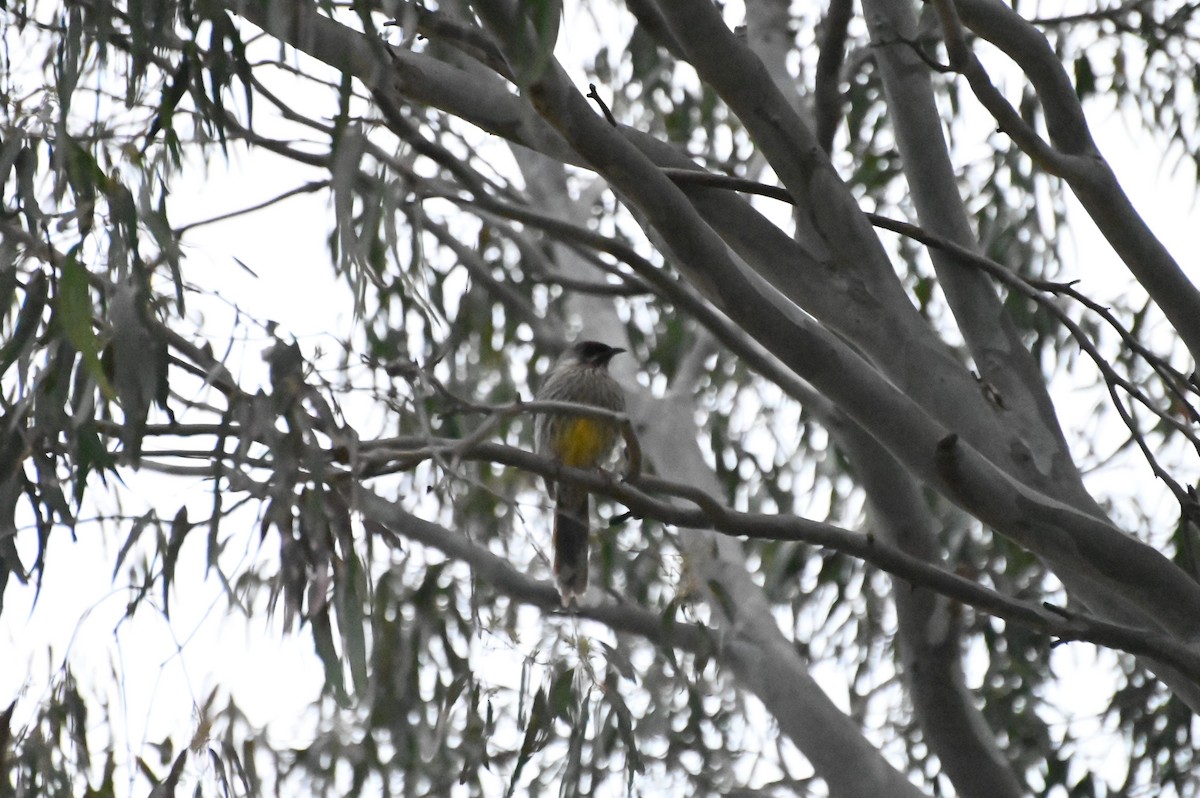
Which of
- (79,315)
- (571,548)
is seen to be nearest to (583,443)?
(571,548)

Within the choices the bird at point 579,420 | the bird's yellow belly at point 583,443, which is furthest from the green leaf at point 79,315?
the bird's yellow belly at point 583,443

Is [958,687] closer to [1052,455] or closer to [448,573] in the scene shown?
[1052,455]

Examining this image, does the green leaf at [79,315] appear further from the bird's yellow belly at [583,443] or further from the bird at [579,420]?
the bird's yellow belly at [583,443]

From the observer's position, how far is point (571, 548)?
14.3 feet

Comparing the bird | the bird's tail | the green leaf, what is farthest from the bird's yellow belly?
the green leaf

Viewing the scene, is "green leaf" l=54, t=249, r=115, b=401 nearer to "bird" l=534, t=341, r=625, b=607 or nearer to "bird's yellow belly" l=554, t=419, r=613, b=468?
"bird" l=534, t=341, r=625, b=607

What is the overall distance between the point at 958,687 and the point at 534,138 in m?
1.61

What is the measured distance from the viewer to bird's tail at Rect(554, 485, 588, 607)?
4056mm

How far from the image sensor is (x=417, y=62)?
2.50m

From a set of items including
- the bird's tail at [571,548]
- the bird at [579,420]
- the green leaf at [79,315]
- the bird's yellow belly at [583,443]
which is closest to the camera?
the green leaf at [79,315]

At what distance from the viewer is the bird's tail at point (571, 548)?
406 centimetres

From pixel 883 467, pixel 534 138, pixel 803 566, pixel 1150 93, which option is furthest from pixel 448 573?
pixel 1150 93

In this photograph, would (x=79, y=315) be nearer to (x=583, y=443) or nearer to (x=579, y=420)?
(x=579, y=420)

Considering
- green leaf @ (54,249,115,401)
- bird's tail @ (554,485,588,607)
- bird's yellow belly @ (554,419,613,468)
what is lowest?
green leaf @ (54,249,115,401)
